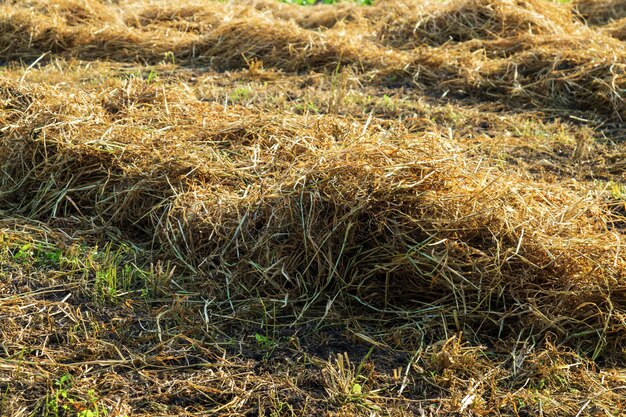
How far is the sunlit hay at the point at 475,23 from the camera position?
7.22 metres

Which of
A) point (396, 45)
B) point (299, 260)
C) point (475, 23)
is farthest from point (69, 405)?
point (475, 23)

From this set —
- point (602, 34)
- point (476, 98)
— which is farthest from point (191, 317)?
point (602, 34)

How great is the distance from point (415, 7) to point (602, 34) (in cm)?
167

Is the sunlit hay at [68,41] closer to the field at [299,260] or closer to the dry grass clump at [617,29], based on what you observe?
the field at [299,260]

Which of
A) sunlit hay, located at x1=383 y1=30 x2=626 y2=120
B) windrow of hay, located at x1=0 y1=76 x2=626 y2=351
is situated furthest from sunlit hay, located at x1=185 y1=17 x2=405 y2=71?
windrow of hay, located at x1=0 y1=76 x2=626 y2=351

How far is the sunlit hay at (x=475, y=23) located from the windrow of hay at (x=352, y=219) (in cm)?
296

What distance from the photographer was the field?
3076 millimetres

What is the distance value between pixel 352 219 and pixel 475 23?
4.22 meters

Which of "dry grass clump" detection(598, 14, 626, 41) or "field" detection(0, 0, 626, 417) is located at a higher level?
"field" detection(0, 0, 626, 417)

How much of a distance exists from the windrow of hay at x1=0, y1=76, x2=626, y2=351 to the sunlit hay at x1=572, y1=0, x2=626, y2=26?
13.4 feet

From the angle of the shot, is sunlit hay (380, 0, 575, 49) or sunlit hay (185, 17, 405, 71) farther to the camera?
sunlit hay (380, 0, 575, 49)

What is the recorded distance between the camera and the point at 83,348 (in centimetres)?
322

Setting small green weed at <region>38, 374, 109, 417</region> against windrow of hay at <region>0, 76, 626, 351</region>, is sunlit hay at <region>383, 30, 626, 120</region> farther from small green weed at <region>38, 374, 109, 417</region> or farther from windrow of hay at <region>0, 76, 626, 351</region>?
small green weed at <region>38, 374, 109, 417</region>

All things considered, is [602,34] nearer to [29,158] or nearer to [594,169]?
[594,169]
